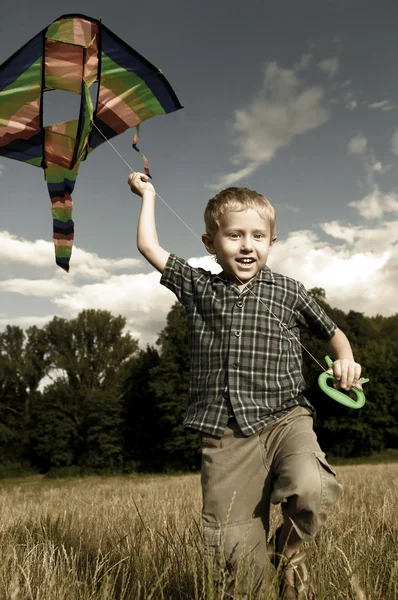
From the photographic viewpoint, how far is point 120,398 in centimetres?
4231

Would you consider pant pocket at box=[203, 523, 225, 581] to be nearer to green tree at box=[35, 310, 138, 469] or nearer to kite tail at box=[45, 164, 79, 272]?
kite tail at box=[45, 164, 79, 272]

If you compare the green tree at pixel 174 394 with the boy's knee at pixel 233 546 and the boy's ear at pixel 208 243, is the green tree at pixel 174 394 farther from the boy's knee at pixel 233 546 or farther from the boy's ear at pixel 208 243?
the boy's knee at pixel 233 546

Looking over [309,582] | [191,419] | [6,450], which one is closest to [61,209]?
[191,419]

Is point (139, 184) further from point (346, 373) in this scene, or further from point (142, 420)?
point (142, 420)

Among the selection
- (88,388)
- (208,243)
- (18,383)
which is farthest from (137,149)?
(18,383)

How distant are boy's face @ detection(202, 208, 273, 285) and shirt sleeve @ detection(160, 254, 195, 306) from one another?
0.24 meters

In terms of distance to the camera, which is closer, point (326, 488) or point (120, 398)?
point (326, 488)

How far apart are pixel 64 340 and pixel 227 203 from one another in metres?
46.4

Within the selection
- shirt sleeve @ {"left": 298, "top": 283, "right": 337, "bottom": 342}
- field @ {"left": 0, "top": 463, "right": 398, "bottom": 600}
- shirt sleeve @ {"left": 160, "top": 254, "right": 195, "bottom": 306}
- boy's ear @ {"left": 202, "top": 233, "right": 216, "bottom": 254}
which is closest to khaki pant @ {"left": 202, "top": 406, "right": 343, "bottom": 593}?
field @ {"left": 0, "top": 463, "right": 398, "bottom": 600}

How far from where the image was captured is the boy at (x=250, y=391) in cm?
245

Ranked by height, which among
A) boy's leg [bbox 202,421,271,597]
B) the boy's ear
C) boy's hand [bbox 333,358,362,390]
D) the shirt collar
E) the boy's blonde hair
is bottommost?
boy's leg [bbox 202,421,271,597]

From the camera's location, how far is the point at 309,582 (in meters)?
2.42

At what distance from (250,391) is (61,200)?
2.48 metres

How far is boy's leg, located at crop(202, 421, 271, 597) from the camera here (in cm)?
261
